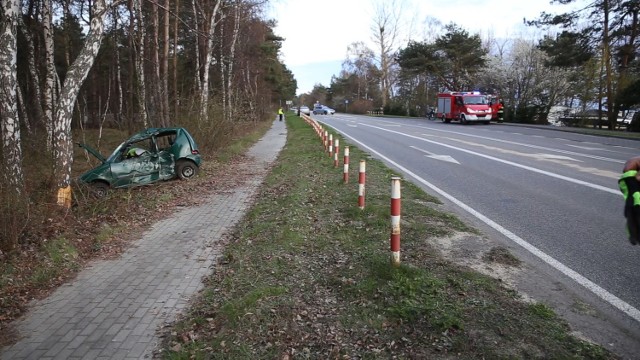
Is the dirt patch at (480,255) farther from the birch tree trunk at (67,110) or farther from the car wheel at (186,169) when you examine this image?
the car wheel at (186,169)

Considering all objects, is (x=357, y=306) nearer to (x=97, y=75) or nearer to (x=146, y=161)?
(x=146, y=161)

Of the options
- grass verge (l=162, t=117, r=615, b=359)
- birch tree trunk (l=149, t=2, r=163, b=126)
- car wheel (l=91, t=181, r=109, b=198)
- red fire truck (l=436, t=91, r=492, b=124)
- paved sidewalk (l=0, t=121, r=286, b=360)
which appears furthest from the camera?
red fire truck (l=436, t=91, r=492, b=124)

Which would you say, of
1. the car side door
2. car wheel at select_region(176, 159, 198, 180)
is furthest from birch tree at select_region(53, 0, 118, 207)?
car wheel at select_region(176, 159, 198, 180)

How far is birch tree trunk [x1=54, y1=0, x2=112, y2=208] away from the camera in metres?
7.84

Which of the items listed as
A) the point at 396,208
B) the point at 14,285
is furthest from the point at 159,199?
the point at 396,208

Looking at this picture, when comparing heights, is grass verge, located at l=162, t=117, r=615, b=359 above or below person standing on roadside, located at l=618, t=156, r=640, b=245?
below

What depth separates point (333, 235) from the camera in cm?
654

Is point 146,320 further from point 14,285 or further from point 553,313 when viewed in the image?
point 553,313

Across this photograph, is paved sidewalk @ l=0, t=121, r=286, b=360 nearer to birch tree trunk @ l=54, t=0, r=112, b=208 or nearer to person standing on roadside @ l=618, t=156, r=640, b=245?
birch tree trunk @ l=54, t=0, r=112, b=208

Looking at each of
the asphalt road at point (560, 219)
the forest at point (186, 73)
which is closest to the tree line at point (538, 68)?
the forest at point (186, 73)

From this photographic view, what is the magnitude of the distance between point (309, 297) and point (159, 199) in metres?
5.92

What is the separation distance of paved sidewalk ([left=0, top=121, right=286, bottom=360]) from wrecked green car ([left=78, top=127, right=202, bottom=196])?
3.15 metres

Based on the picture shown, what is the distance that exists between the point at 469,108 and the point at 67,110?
111ft

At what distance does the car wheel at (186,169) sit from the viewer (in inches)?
464
